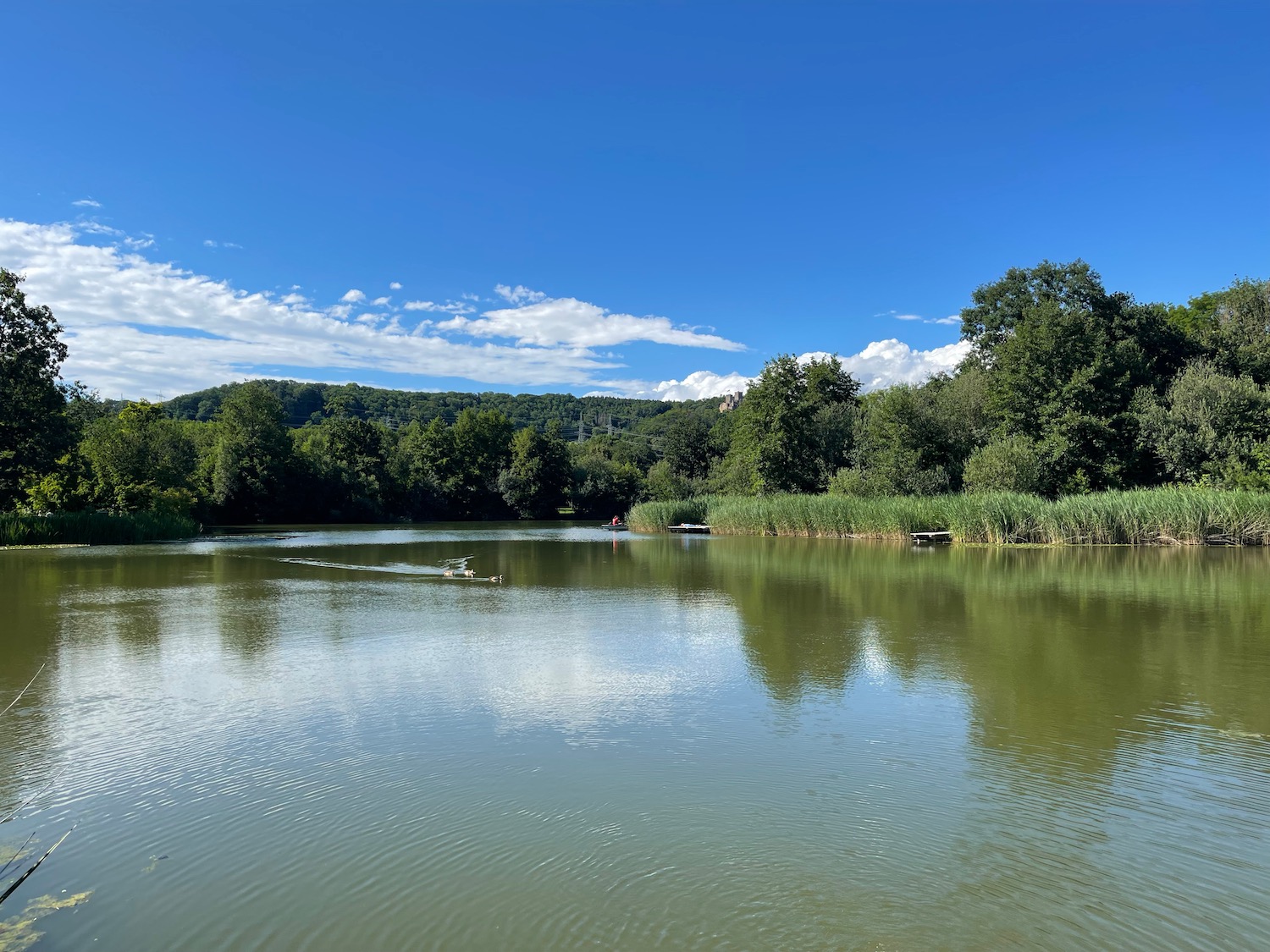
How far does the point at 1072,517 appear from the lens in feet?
92.8

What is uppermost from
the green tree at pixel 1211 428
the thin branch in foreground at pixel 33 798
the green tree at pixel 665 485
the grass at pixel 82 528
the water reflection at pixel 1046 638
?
the green tree at pixel 1211 428

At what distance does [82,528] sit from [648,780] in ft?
117

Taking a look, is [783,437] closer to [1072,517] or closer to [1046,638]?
[1072,517]

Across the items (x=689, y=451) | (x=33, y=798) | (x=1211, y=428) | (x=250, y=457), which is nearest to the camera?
(x=33, y=798)

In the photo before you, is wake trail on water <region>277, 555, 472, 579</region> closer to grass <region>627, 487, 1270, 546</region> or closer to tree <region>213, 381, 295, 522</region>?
grass <region>627, 487, 1270, 546</region>

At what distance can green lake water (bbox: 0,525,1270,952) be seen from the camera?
12.7ft

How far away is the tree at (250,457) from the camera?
5866 centimetres

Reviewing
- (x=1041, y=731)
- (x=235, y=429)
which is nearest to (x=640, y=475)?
(x=235, y=429)

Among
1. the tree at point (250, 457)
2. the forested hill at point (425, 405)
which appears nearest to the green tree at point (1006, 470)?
the tree at point (250, 457)

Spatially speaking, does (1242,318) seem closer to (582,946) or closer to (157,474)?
(582,946)

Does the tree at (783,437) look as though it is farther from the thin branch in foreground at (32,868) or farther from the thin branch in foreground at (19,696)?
the thin branch in foreground at (32,868)

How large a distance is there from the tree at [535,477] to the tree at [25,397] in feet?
147

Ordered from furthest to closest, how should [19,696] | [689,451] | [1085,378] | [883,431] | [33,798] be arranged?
[689,451], [883,431], [1085,378], [19,696], [33,798]

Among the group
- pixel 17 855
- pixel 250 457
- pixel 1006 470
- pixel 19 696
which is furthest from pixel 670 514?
pixel 17 855
